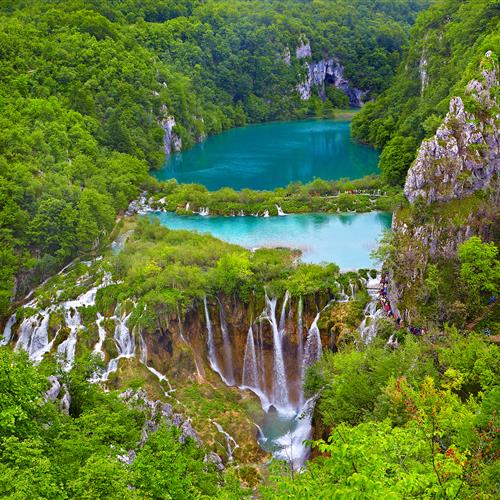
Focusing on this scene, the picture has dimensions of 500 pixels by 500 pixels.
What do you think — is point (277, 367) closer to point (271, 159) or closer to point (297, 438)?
point (297, 438)

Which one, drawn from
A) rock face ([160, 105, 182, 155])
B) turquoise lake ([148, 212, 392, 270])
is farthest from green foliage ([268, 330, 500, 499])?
rock face ([160, 105, 182, 155])

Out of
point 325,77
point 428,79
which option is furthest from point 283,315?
point 325,77

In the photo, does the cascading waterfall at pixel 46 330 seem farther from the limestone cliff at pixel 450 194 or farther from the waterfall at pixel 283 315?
the limestone cliff at pixel 450 194

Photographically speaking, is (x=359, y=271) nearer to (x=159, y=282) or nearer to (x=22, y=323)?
(x=159, y=282)

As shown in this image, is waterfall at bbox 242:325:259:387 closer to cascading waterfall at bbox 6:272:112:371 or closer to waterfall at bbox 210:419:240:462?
waterfall at bbox 210:419:240:462

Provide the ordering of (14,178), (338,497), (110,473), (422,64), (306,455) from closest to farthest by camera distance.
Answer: (338,497)
(110,473)
(306,455)
(14,178)
(422,64)

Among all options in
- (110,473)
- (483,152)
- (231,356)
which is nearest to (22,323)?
(231,356)
